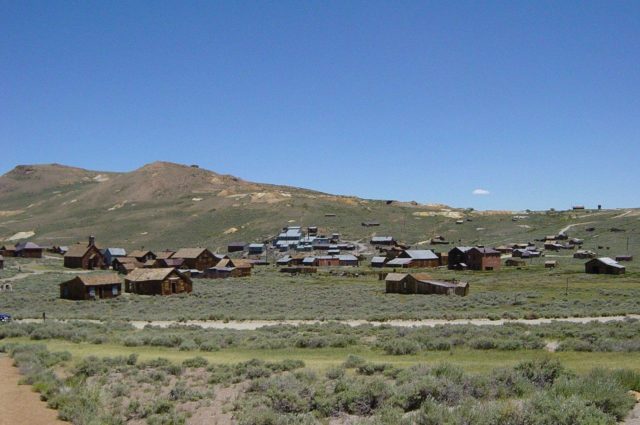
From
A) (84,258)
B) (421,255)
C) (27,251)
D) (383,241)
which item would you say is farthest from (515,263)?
(27,251)

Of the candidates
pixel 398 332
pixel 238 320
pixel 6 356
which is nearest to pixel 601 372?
pixel 398 332

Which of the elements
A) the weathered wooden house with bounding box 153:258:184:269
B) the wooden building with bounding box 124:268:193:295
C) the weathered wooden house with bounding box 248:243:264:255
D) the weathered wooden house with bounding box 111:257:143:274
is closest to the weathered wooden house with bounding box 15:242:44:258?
the weathered wooden house with bounding box 111:257:143:274

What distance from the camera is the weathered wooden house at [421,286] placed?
57969 mm

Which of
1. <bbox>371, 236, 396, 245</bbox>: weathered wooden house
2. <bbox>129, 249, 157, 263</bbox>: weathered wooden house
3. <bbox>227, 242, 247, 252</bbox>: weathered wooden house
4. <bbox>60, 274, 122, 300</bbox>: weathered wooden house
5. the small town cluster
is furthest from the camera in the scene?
<bbox>227, 242, 247, 252</bbox>: weathered wooden house

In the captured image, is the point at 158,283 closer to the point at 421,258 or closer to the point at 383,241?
the point at 421,258

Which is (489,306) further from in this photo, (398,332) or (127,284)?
(127,284)

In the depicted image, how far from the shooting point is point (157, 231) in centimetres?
16088

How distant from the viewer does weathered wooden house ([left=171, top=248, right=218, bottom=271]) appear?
308ft

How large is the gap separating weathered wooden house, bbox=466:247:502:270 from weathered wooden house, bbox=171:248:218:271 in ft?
142

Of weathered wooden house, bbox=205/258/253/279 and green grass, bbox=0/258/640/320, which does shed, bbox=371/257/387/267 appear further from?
weathered wooden house, bbox=205/258/253/279

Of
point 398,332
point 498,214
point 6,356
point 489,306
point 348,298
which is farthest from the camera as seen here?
point 498,214

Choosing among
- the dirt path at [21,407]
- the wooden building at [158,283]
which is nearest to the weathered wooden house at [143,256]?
the wooden building at [158,283]

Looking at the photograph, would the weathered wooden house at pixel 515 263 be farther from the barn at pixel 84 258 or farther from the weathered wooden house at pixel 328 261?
the barn at pixel 84 258

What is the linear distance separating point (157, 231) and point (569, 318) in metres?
139
